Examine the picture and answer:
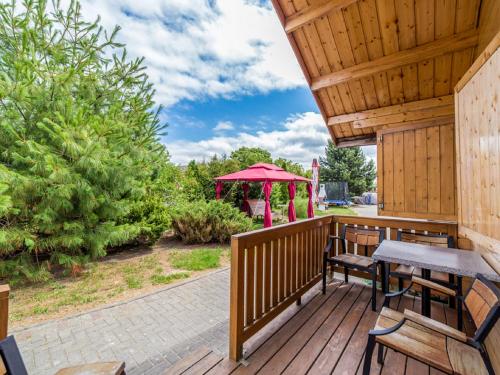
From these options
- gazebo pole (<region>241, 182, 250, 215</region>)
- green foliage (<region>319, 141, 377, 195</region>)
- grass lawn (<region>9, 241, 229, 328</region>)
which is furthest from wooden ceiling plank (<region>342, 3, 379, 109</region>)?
green foliage (<region>319, 141, 377, 195</region>)

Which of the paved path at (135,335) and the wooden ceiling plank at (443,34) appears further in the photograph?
the wooden ceiling plank at (443,34)

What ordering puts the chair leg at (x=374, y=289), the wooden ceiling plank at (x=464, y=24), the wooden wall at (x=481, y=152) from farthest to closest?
the chair leg at (x=374, y=289), the wooden ceiling plank at (x=464, y=24), the wooden wall at (x=481, y=152)

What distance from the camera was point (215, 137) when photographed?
21.0 meters

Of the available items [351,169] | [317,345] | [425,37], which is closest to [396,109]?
[425,37]

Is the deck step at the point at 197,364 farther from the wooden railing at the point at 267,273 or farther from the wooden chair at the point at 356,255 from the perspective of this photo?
the wooden chair at the point at 356,255

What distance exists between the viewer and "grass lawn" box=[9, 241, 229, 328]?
3.09 m

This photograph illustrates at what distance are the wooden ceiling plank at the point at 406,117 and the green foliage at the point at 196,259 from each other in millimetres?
3747

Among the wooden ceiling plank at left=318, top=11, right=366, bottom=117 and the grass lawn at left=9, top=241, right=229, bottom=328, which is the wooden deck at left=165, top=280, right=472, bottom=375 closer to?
the grass lawn at left=9, top=241, right=229, bottom=328

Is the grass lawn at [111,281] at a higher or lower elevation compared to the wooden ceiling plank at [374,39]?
lower

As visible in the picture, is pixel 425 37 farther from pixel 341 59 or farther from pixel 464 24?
pixel 341 59

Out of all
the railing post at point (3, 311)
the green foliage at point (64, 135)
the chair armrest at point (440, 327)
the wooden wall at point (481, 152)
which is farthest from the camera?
the green foliage at point (64, 135)

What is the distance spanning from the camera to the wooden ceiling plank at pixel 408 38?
2.57 meters

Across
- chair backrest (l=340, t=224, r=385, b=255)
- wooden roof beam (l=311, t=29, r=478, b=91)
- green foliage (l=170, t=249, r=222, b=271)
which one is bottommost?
green foliage (l=170, t=249, r=222, b=271)

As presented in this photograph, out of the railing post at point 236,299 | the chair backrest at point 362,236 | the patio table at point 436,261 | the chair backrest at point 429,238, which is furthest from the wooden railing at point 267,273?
the chair backrest at point 429,238
